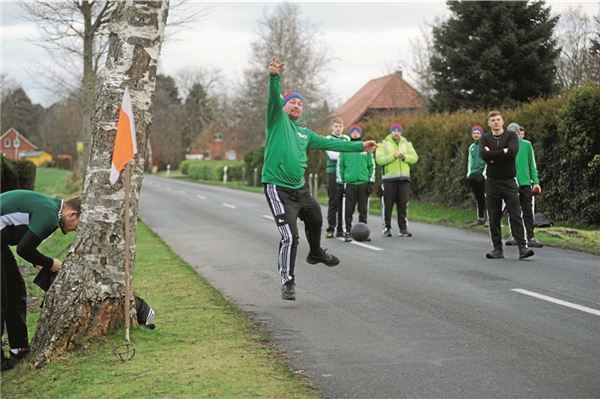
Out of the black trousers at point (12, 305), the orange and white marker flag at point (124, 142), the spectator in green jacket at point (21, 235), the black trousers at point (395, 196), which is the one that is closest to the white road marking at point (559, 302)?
the orange and white marker flag at point (124, 142)

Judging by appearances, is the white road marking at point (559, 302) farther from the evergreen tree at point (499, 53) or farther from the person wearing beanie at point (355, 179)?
the evergreen tree at point (499, 53)

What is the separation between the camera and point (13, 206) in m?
7.16

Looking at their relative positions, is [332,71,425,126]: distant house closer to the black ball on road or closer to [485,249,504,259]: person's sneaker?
the black ball on road

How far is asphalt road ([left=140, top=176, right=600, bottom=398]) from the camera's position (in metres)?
5.77

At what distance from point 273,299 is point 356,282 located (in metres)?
1.44

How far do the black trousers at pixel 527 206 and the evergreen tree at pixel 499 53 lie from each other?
20.0 metres

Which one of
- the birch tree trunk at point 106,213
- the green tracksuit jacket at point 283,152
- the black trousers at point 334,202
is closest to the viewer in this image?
the birch tree trunk at point 106,213

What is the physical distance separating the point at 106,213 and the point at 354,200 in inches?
367

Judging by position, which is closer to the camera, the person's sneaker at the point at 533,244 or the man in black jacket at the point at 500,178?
the man in black jacket at the point at 500,178

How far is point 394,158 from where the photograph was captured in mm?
16406

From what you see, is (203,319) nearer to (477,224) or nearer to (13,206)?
(13,206)

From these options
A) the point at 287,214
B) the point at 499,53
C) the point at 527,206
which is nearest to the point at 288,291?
the point at 287,214

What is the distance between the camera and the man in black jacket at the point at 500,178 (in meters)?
12.4

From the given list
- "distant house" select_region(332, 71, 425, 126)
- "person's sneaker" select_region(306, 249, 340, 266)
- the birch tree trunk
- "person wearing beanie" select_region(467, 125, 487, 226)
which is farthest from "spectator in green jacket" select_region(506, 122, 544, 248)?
"distant house" select_region(332, 71, 425, 126)
